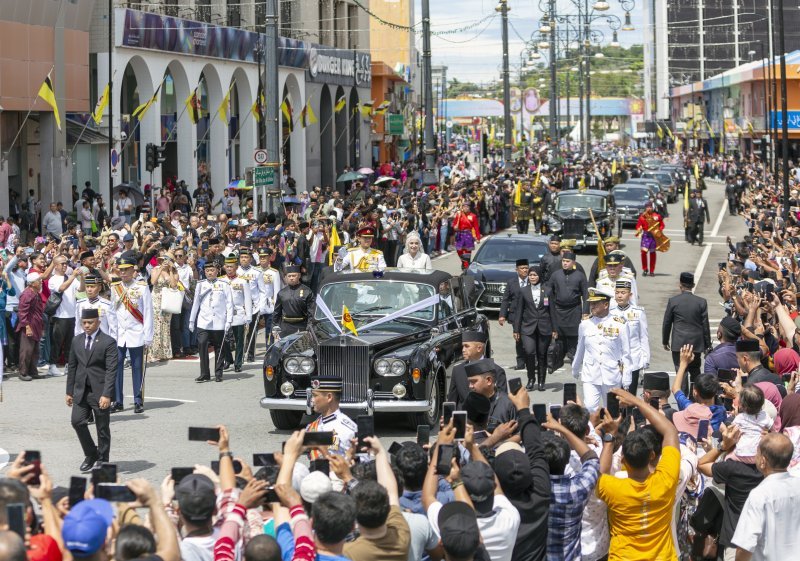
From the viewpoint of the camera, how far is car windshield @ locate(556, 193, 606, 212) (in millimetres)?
40719

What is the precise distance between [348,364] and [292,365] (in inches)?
24.2

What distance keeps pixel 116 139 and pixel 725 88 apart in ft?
243

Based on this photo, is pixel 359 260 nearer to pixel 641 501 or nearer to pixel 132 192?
pixel 641 501

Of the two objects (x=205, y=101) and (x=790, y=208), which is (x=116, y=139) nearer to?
(x=205, y=101)

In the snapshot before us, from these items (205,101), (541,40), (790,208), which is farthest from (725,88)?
(790,208)

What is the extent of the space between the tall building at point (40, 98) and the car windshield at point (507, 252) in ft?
40.3

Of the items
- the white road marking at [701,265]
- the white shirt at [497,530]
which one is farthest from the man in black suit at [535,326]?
the white road marking at [701,265]

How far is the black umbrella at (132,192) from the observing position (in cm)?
3547

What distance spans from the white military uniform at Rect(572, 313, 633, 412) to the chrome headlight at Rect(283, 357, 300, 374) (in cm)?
298

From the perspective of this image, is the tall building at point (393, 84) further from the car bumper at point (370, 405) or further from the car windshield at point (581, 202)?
the car bumper at point (370, 405)

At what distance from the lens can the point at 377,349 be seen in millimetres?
14969

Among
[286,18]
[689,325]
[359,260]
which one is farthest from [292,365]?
[286,18]

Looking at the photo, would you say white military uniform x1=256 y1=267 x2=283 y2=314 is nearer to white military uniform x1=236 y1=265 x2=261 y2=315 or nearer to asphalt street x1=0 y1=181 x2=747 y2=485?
white military uniform x1=236 y1=265 x2=261 y2=315

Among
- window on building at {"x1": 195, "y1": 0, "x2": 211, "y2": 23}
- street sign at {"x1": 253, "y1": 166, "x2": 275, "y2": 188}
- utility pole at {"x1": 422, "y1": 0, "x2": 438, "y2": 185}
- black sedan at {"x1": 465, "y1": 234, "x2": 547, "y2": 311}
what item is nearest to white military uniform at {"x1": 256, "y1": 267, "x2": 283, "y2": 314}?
black sedan at {"x1": 465, "y1": 234, "x2": 547, "y2": 311}
